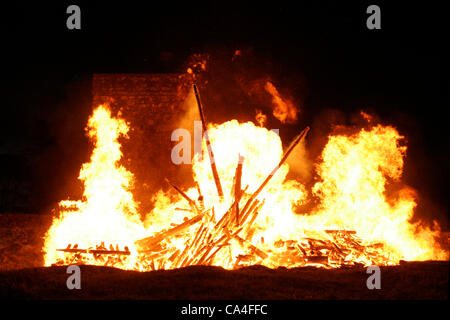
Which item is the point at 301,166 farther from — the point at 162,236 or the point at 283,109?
the point at 162,236

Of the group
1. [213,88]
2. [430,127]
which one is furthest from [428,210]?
[213,88]

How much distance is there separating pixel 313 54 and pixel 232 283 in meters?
7.85

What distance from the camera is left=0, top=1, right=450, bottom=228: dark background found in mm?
11445

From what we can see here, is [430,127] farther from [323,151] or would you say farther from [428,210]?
[323,151]

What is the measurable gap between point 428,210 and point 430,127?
7.78 feet

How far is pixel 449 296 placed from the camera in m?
5.77

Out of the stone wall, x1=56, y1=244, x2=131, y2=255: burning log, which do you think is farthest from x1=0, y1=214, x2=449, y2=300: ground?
the stone wall

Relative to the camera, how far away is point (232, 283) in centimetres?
616

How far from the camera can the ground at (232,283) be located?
18.9ft

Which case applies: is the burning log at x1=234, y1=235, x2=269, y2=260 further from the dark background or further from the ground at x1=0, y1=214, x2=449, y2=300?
the dark background

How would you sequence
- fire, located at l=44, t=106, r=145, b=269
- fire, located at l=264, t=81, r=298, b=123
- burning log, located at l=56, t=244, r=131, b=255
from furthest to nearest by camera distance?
fire, located at l=264, t=81, r=298, b=123 → fire, located at l=44, t=106, r=145, b=269 → burning log, located at l=56, t=244, r=131, b=255

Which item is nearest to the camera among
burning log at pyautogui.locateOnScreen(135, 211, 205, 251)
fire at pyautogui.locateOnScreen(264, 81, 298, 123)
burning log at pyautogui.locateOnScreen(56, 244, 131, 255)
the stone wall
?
burning log at pyautogui.locateOnScreen(56, 244, 131, 255)

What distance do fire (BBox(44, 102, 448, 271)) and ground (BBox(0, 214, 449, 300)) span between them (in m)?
1.21

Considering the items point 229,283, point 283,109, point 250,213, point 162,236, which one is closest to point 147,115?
point 283,109
